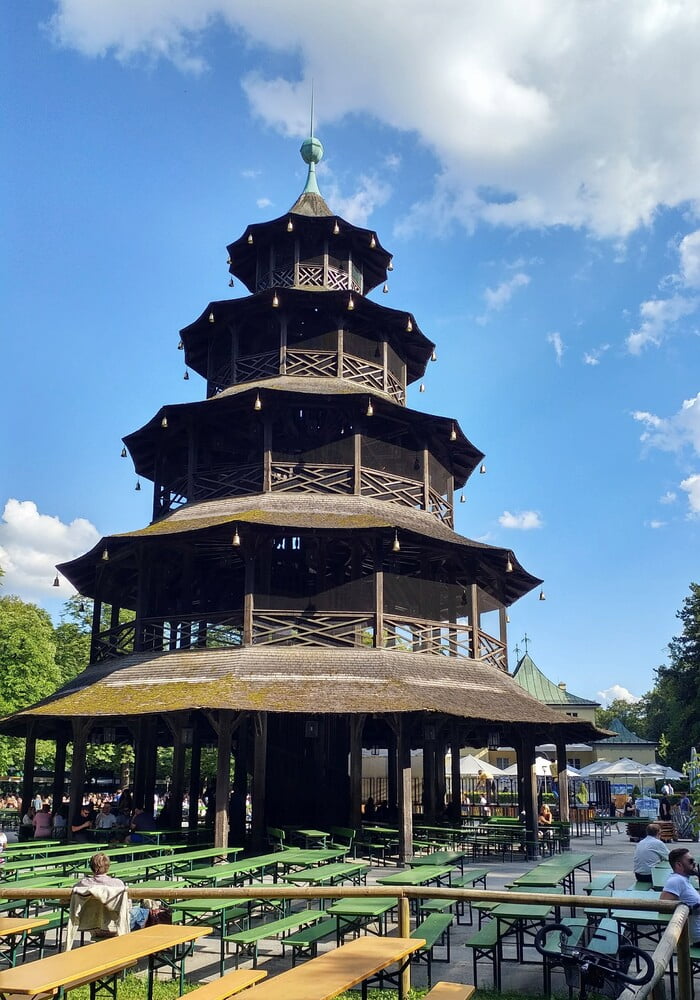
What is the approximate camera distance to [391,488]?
2705 centimetres

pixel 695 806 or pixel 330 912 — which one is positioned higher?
pixel 695 806

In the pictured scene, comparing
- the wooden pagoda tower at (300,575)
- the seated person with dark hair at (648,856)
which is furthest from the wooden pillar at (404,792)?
the seated person with dark hair at (648,856)

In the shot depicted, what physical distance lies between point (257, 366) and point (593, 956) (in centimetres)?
2347

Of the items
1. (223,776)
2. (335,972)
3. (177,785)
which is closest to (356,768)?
(223,776)

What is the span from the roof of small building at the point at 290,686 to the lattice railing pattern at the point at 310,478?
5.25 meters

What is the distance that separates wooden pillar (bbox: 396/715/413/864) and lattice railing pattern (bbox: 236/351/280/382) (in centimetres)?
1312

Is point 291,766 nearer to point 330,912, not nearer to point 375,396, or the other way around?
point 375,396

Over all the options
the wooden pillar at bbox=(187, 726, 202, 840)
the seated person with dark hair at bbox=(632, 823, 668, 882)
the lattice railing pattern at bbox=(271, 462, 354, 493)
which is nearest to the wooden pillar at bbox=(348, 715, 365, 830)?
the wooden pillar at bbox=(187, 726, 202, 840)

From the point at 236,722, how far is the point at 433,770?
33.1ft

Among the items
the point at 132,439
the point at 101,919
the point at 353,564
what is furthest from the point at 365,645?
the point at 101,919

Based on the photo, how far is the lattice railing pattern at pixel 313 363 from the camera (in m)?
28.8

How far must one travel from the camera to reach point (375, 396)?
2580 centimetres

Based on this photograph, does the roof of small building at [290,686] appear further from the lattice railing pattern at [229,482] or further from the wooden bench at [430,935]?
the wooden bench at [430,935]

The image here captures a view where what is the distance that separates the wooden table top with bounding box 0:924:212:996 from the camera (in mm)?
6562
